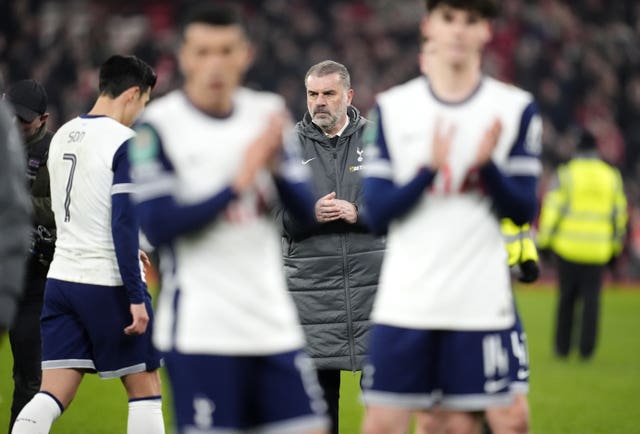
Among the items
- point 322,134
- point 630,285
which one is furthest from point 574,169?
point 630,285

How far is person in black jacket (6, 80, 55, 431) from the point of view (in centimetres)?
762

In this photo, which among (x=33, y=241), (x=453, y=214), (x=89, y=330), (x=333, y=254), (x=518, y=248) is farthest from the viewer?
(x=33, y=241)

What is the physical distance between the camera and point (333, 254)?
7.18m

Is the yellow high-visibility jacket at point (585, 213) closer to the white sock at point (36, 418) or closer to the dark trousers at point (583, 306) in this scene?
the dark trousers at point (583, 306)

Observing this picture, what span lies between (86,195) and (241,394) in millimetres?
2613

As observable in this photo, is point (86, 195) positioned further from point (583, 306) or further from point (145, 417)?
point (583, 306)

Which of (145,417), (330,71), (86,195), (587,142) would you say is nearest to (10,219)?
(86,195)

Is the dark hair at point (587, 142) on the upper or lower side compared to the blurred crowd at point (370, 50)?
lower

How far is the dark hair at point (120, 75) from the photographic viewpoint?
6797 mm

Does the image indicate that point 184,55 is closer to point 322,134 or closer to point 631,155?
point 322,134

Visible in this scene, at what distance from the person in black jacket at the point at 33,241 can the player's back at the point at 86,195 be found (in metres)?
0.90

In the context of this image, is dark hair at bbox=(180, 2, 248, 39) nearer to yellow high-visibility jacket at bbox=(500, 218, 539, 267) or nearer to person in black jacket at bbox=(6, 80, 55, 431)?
yellow high-visibility jacket at bbox=(500, 218, 539, 267)

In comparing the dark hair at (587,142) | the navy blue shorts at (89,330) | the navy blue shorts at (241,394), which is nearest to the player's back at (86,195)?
the navy blue shorts at (89,330)

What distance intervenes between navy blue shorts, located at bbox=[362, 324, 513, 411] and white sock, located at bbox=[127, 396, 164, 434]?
2.21m
